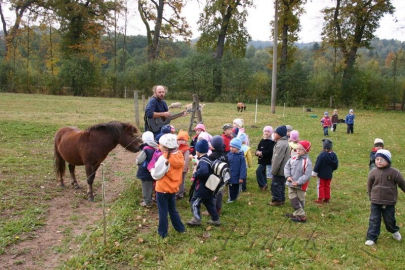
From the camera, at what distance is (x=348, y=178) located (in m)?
9.20

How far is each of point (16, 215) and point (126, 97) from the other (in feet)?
112

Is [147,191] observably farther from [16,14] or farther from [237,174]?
[16,14]

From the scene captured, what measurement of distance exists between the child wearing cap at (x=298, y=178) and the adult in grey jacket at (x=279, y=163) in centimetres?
37

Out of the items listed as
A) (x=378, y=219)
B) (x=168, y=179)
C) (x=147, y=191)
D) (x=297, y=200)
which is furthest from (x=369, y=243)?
(x=147, y=191)

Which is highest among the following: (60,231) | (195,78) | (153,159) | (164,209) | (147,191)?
(195,78)

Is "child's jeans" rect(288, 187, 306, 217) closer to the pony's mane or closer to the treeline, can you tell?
the pony's mane

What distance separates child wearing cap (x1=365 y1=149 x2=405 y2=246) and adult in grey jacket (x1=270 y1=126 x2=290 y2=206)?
67.7 inches

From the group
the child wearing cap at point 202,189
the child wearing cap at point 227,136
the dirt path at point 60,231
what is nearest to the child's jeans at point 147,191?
the dirt path at point 60,231

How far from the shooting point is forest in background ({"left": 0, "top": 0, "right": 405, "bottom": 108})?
3631cm

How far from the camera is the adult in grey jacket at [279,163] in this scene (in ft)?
21.9

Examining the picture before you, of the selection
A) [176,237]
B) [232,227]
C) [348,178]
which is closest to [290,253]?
[232,227]

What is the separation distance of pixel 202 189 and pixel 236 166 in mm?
1493

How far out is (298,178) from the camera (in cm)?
611

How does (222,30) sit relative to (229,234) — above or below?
above
